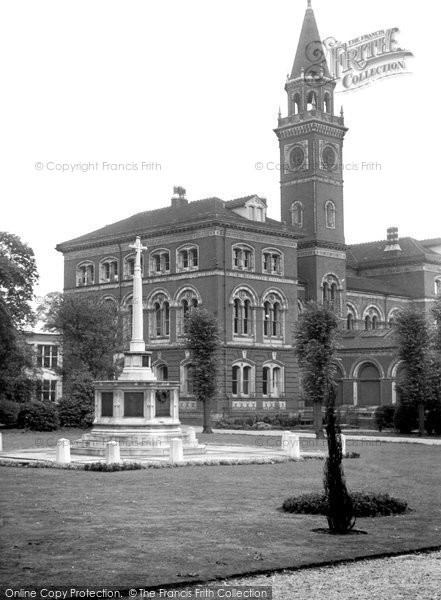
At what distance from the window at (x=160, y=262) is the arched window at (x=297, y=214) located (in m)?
12.6

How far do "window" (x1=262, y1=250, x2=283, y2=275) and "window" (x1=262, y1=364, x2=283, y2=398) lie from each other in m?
7.00

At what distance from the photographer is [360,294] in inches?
3108

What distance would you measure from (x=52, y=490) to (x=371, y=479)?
8549 mm

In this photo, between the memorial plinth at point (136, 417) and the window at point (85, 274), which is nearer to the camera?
the memorial plinth at point (136, 417)

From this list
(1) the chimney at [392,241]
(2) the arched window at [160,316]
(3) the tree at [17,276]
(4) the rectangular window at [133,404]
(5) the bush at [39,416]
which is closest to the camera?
(4) the rectangular window at [133,404]

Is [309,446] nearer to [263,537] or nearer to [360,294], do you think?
[263,537]

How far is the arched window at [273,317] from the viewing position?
67375 millimetres

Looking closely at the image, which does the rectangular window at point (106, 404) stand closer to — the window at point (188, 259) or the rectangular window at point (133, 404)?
the rectangular window at point (133, 404)

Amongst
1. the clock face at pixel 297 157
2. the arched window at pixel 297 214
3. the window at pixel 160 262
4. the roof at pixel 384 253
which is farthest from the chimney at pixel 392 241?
the window at pixel 160 262

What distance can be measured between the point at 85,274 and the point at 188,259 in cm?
1181

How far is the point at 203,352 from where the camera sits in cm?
5472

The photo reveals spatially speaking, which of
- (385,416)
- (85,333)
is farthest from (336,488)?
(85,333)

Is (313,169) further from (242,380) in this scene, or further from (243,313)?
(242,380)

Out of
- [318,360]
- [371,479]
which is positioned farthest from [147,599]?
[318,360]
